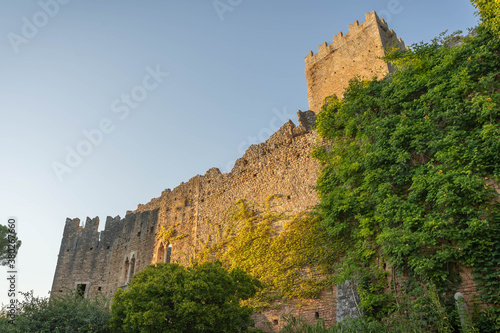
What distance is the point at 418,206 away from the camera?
26.0ft

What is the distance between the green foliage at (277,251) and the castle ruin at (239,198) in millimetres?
399

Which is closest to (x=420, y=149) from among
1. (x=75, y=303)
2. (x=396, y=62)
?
(x=396, y=62)

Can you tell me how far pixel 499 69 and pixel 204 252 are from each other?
36.3 ft

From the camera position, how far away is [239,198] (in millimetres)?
14469

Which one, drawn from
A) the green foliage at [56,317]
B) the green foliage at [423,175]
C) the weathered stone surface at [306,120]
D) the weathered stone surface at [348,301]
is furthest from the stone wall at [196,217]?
the green foliage at [56,317]

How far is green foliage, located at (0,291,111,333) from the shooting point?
31.6 ft

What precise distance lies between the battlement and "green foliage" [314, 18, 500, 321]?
6000 millimetres

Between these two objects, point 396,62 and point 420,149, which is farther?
point 396,62

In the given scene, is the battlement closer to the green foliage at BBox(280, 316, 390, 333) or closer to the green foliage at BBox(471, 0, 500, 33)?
the green foliage at BBox(471, 0, 500, 33)

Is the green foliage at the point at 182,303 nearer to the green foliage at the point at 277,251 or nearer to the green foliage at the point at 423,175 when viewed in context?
the green foliage at the point at 277,251

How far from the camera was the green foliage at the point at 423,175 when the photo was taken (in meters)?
7.12

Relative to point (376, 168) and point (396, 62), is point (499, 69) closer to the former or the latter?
point (396, 62)

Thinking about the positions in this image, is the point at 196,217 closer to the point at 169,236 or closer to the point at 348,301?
the point at 169,236

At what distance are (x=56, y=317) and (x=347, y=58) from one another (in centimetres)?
1454
